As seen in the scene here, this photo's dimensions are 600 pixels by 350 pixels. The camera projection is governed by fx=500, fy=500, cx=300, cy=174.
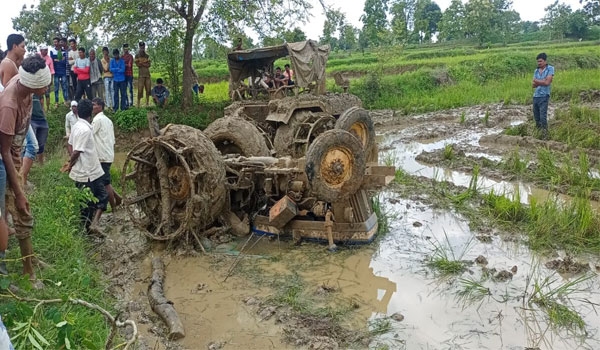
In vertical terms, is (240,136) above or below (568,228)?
above

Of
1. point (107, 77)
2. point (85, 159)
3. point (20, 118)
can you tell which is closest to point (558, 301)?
point (20, 118)

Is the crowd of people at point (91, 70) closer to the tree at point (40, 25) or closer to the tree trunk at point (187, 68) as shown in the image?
the tree trunk at point (187, 68)

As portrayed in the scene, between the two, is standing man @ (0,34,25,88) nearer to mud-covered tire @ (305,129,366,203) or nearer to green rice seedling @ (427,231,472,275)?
mud-covered tire @ (305,129,366,203)

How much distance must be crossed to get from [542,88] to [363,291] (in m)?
8.08

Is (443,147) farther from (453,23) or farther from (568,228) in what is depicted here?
(453,23)

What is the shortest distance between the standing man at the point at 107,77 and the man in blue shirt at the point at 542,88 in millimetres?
10195

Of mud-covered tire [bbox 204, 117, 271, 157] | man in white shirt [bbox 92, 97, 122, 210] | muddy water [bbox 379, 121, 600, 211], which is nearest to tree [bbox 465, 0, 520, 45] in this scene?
muddy water [bbox 379, 121, 600, 211]

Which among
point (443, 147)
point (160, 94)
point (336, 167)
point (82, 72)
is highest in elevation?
point (82, 72)

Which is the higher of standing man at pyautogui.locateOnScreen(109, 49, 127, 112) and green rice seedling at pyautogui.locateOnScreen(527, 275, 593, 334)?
standing man at pyautogui.locateOnScreen(109, 49, 127, 112)

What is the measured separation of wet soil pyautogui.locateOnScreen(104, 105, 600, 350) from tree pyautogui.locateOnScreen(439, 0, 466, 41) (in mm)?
46030

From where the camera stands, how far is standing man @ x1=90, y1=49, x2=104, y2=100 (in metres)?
12.5

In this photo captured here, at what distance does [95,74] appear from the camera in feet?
41.1

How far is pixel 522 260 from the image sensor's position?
5.89 m

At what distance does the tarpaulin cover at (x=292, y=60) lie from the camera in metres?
9.47
